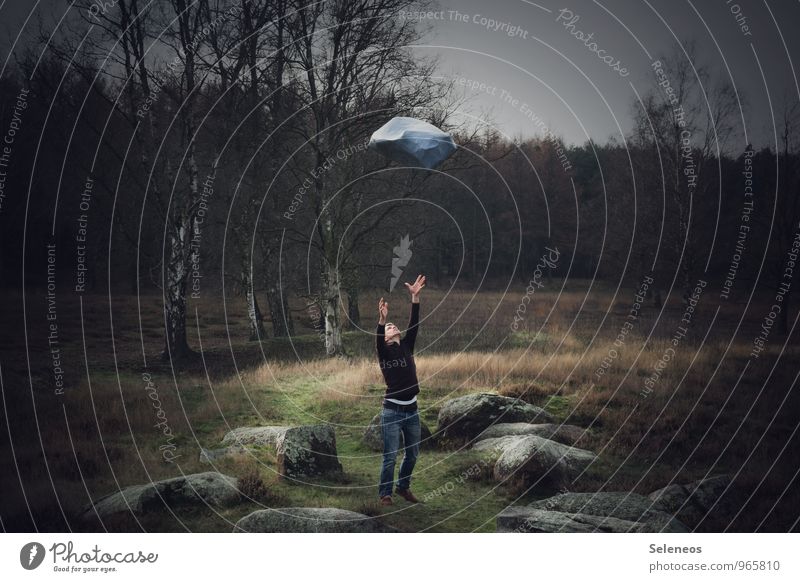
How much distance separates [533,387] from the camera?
15383 millimetres

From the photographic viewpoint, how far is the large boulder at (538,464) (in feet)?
34.3

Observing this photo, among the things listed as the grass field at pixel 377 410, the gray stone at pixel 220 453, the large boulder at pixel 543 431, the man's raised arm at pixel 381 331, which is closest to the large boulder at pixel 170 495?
the grass field at pixel 377 410

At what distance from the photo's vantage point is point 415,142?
45.4 feet

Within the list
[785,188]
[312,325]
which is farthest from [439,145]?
[312,325]

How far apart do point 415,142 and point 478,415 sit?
5987 millimetres

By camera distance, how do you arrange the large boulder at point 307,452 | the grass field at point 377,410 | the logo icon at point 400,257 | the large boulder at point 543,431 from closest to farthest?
1. the grass field at point 377,410
2. the large boulder at point 307,452
3. the large boulder at point 543,431
4. the logo icon at point 400,257

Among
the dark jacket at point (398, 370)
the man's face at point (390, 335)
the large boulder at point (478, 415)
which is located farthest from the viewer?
the large boulder at point (478, 415)

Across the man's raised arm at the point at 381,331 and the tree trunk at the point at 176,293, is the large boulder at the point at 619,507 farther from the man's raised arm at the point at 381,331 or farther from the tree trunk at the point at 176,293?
the tree trunk at the point at 176,293

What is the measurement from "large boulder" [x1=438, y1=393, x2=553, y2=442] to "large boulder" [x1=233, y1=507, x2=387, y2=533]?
437 cm

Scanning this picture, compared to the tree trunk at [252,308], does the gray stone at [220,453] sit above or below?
below

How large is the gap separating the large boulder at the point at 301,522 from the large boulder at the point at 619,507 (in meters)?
2.79

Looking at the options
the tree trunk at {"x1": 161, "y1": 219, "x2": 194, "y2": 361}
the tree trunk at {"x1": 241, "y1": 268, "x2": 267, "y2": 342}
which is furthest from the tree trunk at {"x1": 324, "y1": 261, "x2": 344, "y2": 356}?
the tree trunk at {"x1": 161, "y1": 219, "x2": 194, "y2": 361}
